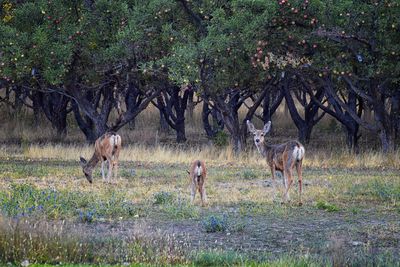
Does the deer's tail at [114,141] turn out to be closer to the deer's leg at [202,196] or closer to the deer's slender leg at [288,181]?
the deer's leg at [202,196]

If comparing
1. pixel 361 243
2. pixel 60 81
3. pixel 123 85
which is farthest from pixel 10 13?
pixel 361 243

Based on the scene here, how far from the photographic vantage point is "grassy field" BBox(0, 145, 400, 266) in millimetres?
11008

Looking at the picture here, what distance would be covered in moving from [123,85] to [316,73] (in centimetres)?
864

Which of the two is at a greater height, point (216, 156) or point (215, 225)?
point (216, 156)

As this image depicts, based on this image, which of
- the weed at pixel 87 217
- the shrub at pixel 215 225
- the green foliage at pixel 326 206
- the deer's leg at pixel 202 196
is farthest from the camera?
the deer's leg at pixel 202 196

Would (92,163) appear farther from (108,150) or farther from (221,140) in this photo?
(221,140)

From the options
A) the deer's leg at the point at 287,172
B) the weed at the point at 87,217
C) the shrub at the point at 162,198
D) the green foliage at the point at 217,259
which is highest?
the deer's leg at the point at 287,172

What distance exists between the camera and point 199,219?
1426 centimetres

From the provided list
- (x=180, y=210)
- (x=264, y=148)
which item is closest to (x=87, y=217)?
(x=180, y=210)

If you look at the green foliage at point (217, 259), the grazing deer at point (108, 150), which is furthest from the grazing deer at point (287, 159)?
the green foliage at point (217, 259)

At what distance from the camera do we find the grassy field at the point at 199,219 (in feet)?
36.1

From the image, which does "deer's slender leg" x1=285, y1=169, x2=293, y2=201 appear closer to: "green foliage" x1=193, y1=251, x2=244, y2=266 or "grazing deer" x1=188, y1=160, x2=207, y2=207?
"grazing deer" x1=188, y1=160, x2=207, y2=207

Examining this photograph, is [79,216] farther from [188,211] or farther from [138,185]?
[138,185]

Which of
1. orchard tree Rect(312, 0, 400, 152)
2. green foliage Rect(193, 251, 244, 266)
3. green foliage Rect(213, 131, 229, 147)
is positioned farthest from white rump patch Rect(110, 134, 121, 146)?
green foliage Rect(193, 251, 244, 266)
